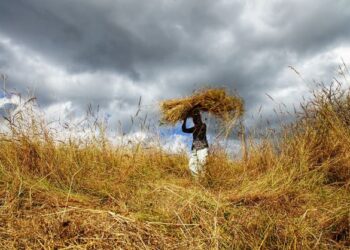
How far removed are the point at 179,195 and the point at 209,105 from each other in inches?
128

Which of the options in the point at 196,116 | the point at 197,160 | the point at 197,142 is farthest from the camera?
the point at 196,116

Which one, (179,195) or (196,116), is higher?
(196,116)

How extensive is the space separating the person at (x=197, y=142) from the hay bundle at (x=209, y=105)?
19 centimetres

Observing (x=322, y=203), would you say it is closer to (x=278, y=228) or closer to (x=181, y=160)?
(x=278, y=228)

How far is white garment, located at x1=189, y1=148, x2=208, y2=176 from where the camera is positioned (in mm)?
5641

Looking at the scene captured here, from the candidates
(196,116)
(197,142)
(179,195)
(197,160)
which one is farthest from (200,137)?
(179,195)

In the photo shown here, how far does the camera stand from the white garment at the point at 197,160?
18.5ft

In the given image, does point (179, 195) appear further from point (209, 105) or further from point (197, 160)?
point (209, 105)

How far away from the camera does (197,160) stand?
5.73 meters

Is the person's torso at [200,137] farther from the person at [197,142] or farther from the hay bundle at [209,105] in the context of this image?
the hay bundle at [209,105]

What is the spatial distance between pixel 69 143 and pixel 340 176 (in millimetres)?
3131

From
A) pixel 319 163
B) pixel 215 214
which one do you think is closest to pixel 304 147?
pixel 319 163

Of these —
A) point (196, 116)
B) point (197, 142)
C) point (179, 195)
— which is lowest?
point (179, 195)

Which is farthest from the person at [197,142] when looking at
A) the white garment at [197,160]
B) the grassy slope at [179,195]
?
the grassy slope at [179,195]
